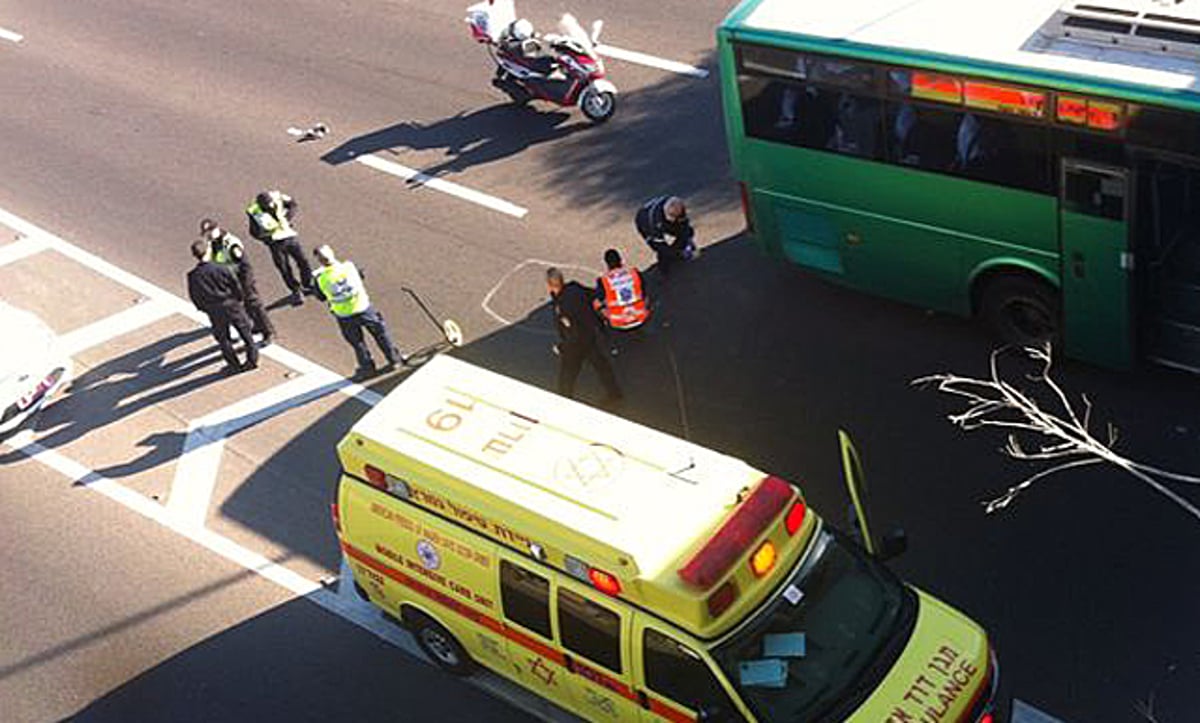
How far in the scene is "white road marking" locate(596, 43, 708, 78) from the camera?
20188 mm

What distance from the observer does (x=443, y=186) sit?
18.9 metres

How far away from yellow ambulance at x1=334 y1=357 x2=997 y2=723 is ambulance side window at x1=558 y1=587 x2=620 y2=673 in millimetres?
13

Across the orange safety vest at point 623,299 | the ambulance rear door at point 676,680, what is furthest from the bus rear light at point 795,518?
the orange safety vest at point 623,299

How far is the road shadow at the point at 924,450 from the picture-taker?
→ 11.7 m

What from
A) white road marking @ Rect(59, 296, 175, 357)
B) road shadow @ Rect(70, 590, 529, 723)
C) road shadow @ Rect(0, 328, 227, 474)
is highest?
white road marking @ Rect(59, 296, 175, 357)

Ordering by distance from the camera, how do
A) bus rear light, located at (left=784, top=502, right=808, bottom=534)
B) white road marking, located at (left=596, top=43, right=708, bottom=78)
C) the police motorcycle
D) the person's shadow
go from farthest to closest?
white road marking, located at (left=596, top=43, right=708, bottom=78) < the person's shadow < the police motorcycle < bus rear light, located at (left=784, top=502, right=808, bottom=534)

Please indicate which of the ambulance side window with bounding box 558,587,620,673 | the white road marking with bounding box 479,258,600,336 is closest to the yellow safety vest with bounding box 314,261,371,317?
the white road marking with bounding box 479,258,600,336

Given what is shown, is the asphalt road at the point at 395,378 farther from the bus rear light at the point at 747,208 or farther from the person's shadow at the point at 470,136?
the bus rear light at the point at 747,208

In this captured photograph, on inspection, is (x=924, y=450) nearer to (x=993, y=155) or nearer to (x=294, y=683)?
(x=993, y=155)

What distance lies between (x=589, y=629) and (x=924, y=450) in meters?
4.62

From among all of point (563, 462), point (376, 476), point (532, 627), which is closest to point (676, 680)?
point (532, 627)

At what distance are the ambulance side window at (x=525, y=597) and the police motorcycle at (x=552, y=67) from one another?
993 cm

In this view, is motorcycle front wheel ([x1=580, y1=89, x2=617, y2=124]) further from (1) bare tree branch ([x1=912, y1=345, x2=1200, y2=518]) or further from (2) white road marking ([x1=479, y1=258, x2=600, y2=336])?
(1) bare tree branch ([x1=912, y1=345, x2=1200, y2=518])

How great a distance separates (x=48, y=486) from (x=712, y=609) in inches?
328
